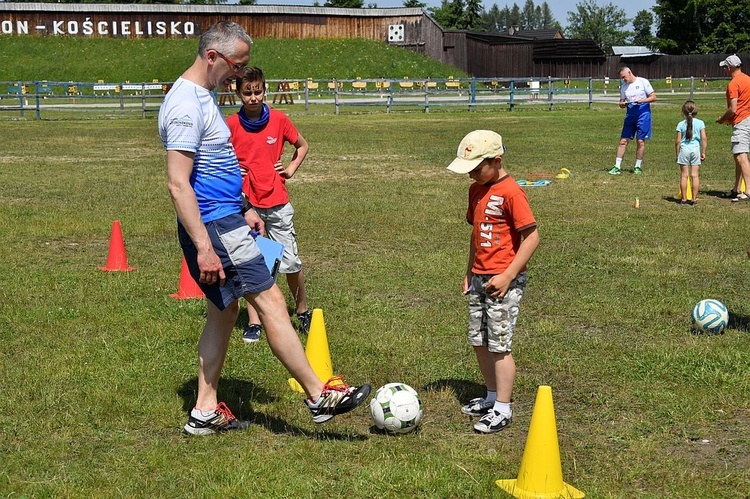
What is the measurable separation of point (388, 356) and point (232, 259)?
1.97 m

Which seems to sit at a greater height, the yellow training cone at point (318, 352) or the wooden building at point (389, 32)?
the wooden building at point (389, 32)

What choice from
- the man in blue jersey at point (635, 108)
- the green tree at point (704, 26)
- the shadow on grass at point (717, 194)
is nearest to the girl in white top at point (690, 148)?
the shadow on grass at point (717, 194)

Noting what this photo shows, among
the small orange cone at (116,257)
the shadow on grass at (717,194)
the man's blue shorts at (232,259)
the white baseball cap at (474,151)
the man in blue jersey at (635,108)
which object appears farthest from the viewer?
the man in blue jersey at (635,108)

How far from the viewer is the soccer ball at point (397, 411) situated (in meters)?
5.12

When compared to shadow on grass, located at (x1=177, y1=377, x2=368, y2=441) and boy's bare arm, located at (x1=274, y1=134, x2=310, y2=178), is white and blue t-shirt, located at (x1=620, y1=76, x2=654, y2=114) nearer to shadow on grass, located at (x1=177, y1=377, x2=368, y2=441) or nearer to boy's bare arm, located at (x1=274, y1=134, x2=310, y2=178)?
boy's bare arm, located at (x1=274, y1=134, x2=310, y2=178)

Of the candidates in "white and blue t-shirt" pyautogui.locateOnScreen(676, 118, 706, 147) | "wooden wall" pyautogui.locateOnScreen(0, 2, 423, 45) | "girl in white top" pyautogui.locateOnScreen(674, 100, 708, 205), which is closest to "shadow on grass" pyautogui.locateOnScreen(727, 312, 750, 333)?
"girl in white top" pyautogui.locateOnScreen(674, 100, 708, 205)

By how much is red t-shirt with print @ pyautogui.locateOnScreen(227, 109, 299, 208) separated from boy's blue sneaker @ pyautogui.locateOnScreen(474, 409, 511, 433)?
2.47 m

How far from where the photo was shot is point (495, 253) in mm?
5188

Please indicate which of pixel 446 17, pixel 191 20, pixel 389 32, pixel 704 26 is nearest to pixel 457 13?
pixel 446 17

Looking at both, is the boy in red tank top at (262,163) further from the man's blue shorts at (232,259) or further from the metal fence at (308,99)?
the metal fence at (308,99)

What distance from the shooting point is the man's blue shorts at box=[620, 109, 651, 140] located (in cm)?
1722

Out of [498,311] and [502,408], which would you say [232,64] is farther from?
[502,408]

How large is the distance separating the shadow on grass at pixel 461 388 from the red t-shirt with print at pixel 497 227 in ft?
3.16

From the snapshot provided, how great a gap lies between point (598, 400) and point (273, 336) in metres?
2.03
